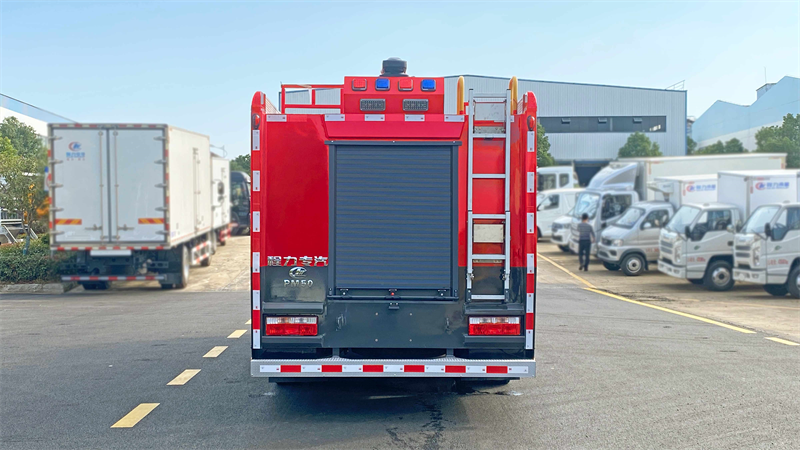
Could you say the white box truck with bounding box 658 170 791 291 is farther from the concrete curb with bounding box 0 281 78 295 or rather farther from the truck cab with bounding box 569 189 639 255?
the concrete curb with bounding box 0 281 78 295

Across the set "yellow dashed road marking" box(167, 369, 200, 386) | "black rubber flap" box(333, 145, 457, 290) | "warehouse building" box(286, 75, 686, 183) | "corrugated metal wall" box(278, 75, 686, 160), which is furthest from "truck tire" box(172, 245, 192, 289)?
"corrugated metal wall" box(278, 75, 686, 160)

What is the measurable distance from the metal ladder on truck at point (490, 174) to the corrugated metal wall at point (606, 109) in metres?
22.6

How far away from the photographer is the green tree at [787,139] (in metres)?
21.9

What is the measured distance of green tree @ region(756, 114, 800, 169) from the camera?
21.9 meters

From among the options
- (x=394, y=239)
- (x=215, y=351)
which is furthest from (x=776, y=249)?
(x=394, y=239)

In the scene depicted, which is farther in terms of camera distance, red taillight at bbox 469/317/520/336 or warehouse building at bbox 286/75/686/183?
warehouse building at bbox 286/75/686/183

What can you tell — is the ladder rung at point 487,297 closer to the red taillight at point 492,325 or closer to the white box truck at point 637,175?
the red taillight at point 492,325

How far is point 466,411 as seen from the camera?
657 centimetres

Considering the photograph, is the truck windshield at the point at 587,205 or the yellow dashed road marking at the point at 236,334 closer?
the yellow dashed road marking at the point at 236,334

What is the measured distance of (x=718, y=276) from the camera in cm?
1700

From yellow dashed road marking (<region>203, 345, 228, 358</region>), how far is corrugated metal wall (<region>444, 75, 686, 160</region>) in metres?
20.9

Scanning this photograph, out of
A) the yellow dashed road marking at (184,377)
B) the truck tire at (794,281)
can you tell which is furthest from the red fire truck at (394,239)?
the truck tire at (794,281)

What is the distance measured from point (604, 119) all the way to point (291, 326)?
3446cm

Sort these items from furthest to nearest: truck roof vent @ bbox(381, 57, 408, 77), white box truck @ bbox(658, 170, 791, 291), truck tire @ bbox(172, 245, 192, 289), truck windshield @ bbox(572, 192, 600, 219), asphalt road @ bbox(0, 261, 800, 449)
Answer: truck windshield @ bbox(572, 192, 600, 219) < white box truck @ bbox(658, 170, 791, 291) < truck tire @ bbox(172, 245, 192, 289) < truck roof vent @ bbox(381, 57, 408, 77) < asphalt road @ bbox(0, 261, 800, 449)
